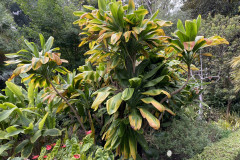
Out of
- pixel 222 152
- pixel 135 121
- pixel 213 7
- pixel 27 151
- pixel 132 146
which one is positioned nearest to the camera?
pixel 135 121

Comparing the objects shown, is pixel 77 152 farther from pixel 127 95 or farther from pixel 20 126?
pixel 20 126

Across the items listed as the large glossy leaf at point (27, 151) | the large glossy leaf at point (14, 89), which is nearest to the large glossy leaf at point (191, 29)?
the large glossy leaf at point (27, 151)

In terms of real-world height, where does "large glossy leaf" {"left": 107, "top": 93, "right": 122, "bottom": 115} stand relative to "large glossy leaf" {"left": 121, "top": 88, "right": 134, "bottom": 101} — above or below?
below

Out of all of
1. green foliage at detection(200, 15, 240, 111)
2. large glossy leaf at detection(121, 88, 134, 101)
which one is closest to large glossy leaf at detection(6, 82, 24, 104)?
large glossy leaf at detection(121, 88, 134, 101)

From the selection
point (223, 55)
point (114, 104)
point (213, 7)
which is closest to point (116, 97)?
point (114, 104)

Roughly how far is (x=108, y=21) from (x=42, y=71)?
3.01ft

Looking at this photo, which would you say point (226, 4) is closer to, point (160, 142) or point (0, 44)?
point (160, 142)

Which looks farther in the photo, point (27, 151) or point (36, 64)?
point (27, 151)

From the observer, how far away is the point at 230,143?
8.32 ft

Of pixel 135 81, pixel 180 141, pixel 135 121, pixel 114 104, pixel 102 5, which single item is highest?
pixel 102 5

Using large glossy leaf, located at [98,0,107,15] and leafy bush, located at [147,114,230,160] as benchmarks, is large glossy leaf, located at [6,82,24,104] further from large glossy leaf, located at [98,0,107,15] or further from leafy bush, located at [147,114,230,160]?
leafy bush, located at [147,114,230,160]

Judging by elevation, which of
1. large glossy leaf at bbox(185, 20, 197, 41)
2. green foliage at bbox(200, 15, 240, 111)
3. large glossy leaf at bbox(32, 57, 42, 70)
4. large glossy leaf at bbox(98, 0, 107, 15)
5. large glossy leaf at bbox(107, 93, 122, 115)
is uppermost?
large glossy leaf at bbox(98, 0, 107, 15)

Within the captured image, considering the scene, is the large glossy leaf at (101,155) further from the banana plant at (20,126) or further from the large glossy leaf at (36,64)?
the large glossy leaf at (36,64)

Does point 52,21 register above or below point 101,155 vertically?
above
